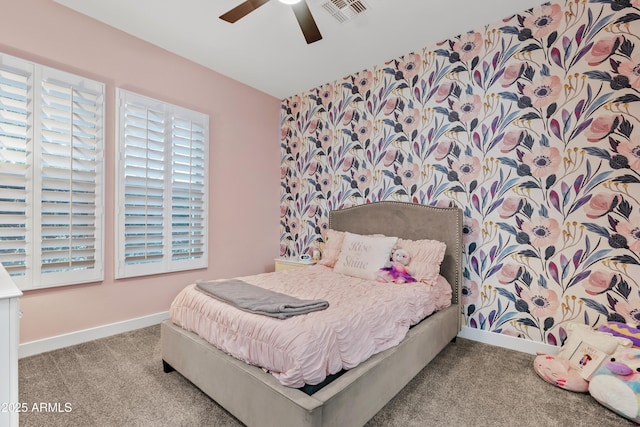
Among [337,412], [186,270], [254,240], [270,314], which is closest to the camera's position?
[337,412]

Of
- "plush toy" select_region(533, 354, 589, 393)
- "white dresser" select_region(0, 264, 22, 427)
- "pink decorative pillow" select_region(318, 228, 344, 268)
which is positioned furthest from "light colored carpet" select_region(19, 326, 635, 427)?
"pink decorative pillow" select_region(318, 228, 344, 268)

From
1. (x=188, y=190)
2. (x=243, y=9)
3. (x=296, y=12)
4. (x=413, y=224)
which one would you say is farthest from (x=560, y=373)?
(x=188, y=190)

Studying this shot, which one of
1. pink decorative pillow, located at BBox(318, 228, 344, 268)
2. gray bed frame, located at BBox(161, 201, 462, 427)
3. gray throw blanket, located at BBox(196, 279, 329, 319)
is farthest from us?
pink decorative pillow, located at BBox(318, 228, 344, 268)

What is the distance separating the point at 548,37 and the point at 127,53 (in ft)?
12.3

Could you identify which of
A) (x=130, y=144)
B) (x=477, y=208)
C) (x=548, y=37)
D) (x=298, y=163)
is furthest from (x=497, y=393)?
(x=130, y=144)

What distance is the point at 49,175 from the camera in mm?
2441

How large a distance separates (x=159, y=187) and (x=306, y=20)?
2137 millimetres

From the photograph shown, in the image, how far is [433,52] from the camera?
305cm

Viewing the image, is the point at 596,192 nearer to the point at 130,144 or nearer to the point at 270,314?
the point at 270,314

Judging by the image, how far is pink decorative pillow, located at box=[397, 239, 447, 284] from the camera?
8.50 feet

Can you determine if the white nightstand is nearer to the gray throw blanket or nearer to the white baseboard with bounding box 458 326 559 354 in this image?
the gray throw blanket

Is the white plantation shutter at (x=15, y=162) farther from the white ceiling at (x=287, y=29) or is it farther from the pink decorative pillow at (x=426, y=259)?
the pink decorative pillow at (x=426, y=259)

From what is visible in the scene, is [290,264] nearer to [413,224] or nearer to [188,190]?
[188,190]

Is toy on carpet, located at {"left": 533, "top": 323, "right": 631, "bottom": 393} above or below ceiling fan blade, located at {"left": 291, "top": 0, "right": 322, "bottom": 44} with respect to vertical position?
below
